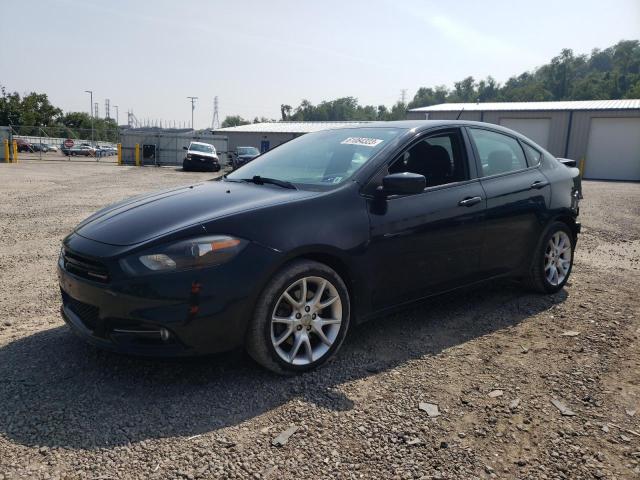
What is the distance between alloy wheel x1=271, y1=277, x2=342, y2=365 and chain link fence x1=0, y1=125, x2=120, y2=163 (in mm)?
37060

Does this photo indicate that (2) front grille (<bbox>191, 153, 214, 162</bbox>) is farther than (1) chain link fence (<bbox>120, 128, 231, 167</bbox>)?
No

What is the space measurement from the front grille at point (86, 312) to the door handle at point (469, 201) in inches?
105

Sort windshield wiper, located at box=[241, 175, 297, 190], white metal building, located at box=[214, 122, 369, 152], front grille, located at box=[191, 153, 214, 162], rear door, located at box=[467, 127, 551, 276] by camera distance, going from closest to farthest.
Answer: windshield wiper, located at box=[241, 175, 297, 190] < rear door, located at box=[467, 127, 551, 276] < front grille, located at box=[191, 153, 214, 162] < white metal building, located at box=[214, 122, 369, 152]

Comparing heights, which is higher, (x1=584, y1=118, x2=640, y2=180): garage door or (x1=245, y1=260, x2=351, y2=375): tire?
(x1=584, y1=118, x2=640, y2=180): garage door

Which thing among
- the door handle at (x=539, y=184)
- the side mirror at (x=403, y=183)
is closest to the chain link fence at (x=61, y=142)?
the door handle at (x=539, y=184)

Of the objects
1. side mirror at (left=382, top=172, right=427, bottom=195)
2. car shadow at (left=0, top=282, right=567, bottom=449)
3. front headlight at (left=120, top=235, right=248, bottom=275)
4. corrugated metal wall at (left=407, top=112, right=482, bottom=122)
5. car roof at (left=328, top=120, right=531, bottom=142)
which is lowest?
car shadow at (left=0, top=282, right=567, bottom=449)

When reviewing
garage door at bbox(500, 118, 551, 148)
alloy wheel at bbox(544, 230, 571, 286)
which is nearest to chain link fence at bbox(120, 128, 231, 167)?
garage door at bbox(500, 118, 551, 148)

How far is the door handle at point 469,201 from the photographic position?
13.0ft

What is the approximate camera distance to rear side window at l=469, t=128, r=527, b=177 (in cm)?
434

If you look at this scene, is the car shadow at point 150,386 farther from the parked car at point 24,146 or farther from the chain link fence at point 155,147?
the parked car at point 24,146

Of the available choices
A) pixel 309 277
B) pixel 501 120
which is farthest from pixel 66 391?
pixel 501 120

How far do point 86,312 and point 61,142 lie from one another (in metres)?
47.0

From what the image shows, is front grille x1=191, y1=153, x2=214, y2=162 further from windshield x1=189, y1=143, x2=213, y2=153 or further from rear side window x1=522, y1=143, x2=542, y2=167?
rear side window x1=522, y1=143, x2=542, y2=167

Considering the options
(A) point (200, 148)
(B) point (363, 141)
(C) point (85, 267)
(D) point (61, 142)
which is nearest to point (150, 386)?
(C) point (85, 267)
